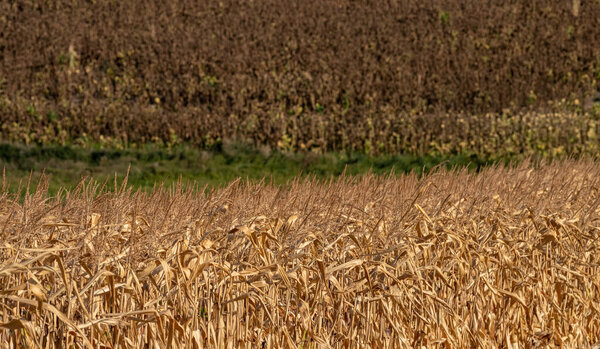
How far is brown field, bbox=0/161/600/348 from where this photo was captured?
8.70ft

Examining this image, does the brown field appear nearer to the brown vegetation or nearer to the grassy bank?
the grassy bank

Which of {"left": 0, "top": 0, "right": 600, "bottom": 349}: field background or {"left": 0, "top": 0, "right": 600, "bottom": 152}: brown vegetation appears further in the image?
{"left": 0, "top": 0, "right": 600, "bottom": 152}: brown vegetation

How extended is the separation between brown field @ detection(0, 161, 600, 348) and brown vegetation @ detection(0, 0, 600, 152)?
11812 mm

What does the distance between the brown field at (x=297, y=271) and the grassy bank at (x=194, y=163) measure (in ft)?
28.5

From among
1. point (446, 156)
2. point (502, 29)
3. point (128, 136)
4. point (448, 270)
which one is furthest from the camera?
point (502, 29)

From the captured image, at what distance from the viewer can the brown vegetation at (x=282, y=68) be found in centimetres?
1661

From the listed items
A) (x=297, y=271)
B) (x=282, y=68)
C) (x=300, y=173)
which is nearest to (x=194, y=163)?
(x=282, y=68)

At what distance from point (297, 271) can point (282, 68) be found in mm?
16857

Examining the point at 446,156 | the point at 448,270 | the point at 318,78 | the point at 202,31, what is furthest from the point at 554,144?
the point at 448,270

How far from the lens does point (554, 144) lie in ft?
51.4

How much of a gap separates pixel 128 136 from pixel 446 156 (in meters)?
7.56

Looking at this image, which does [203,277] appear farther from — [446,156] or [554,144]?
[554,144]

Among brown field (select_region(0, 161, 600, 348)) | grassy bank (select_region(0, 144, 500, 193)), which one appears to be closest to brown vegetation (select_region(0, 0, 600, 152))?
grassy bank (select_region(0, 144, 500, 193))

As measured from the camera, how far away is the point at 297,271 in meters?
3.12
